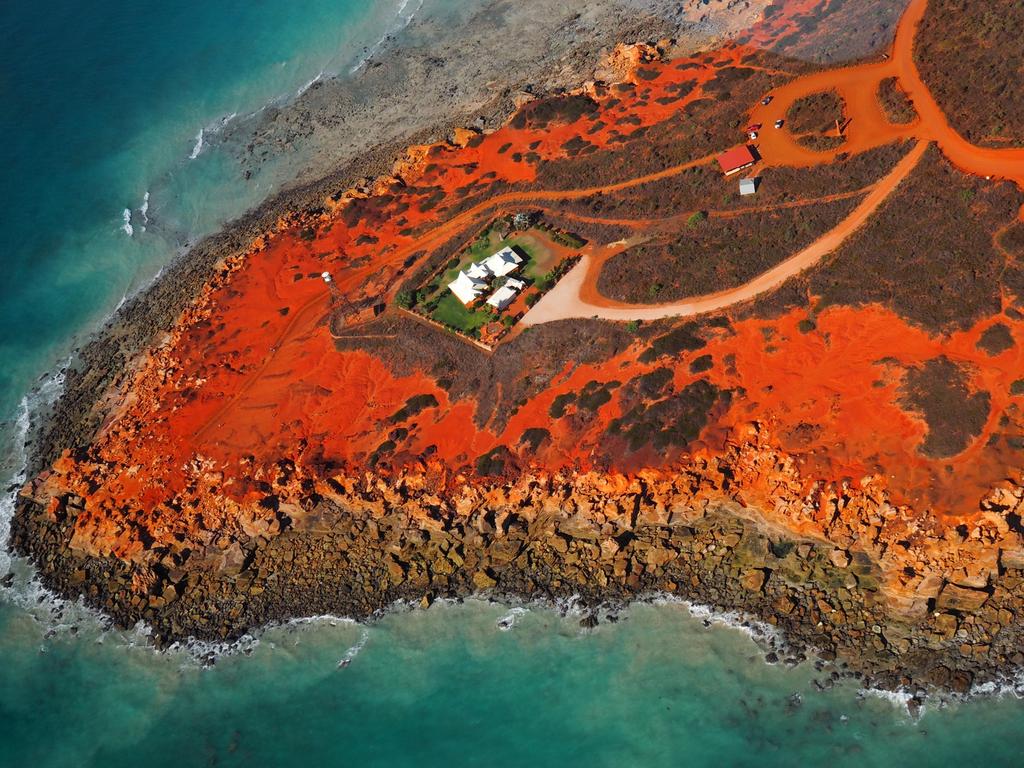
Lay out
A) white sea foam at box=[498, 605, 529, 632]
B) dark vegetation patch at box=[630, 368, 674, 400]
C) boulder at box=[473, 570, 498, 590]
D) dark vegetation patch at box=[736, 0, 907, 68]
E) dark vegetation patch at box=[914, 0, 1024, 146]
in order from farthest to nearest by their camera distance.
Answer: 1. dark vegetation patch at box=[736, 0, 907, 68]
2. dark vegetation patch at box=[914, 0, 1024, 146]
3. dark vegetation patch at box=[630, 368, 674, 400]
4. boulder at box=[473, 570, 498, 590]
5. white sea foam at box=[498, 605, 529, 632]

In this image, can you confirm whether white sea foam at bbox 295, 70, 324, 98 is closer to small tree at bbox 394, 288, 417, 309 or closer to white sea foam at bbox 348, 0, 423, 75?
white sea foam at bbox 348, 0, 423, 75

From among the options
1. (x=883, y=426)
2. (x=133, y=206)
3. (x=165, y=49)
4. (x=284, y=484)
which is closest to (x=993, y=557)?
(x=883, y=426)

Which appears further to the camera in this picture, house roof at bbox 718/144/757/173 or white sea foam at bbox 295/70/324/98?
white sea foam at bbox 295/70/324/98

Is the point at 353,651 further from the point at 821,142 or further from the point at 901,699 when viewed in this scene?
the point at 821,142

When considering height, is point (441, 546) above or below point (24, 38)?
below

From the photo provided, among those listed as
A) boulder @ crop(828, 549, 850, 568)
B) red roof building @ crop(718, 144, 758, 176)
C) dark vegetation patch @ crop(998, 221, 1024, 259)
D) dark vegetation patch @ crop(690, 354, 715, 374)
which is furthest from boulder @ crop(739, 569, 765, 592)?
red roof building @ crop(718, 144, 758, 176)

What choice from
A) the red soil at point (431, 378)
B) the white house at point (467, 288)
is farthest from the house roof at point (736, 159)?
the white house at point (467, 288)

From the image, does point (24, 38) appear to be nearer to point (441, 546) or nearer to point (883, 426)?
point (441, 546)

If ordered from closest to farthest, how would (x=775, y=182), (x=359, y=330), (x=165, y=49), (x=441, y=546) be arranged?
(x=441, y=546) < (x=775, y=182) < (x=359, y=330) < (x=165, y=49)

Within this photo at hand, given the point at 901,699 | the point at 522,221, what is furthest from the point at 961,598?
the point at 522,221
